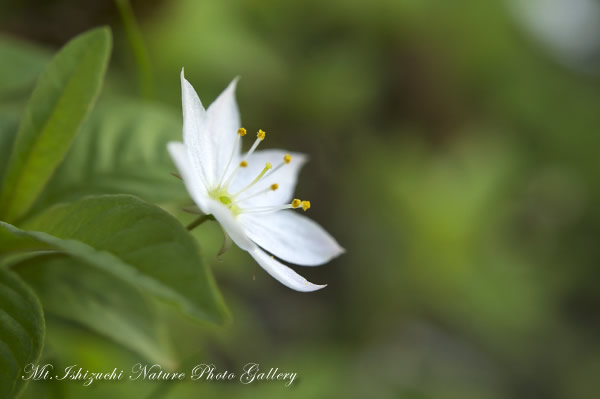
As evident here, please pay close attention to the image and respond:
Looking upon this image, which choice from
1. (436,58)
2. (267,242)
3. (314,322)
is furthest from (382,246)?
(267,242)

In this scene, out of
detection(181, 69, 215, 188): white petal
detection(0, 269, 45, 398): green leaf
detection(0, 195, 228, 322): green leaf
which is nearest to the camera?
detection(0, 195, 228, 322): green leaf

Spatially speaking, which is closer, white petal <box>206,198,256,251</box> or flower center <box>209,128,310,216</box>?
white petal <box>206,198,256,251</box>

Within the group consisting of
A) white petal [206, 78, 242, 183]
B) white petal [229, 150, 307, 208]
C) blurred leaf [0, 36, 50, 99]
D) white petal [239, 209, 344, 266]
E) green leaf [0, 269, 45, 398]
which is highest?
white petal [206, 78, 242, 183]

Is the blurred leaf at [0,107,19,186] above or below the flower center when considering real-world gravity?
below

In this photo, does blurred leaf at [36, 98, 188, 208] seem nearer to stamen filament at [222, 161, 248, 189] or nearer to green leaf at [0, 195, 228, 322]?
stamen filament at [222, 161, 248, 189]

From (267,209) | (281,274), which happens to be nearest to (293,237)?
(267,209)

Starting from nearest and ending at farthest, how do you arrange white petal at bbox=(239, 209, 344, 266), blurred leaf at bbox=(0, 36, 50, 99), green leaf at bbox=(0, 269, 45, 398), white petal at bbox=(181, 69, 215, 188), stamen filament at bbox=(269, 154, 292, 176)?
green leaf at bbox=(0, 269, 45, 398)
white petal at bbox=(181, 69, 215, 188)
white petal at bbox=(239, 209, 344, 266)
stamen filament at bbox=(269, 154, 292, 176)
blurred leaf at bbox=(0, 36, 50, 99)

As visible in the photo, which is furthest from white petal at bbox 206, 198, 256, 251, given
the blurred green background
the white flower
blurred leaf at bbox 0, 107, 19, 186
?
the blurred green background

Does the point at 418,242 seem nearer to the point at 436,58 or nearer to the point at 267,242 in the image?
the point at 436,58
